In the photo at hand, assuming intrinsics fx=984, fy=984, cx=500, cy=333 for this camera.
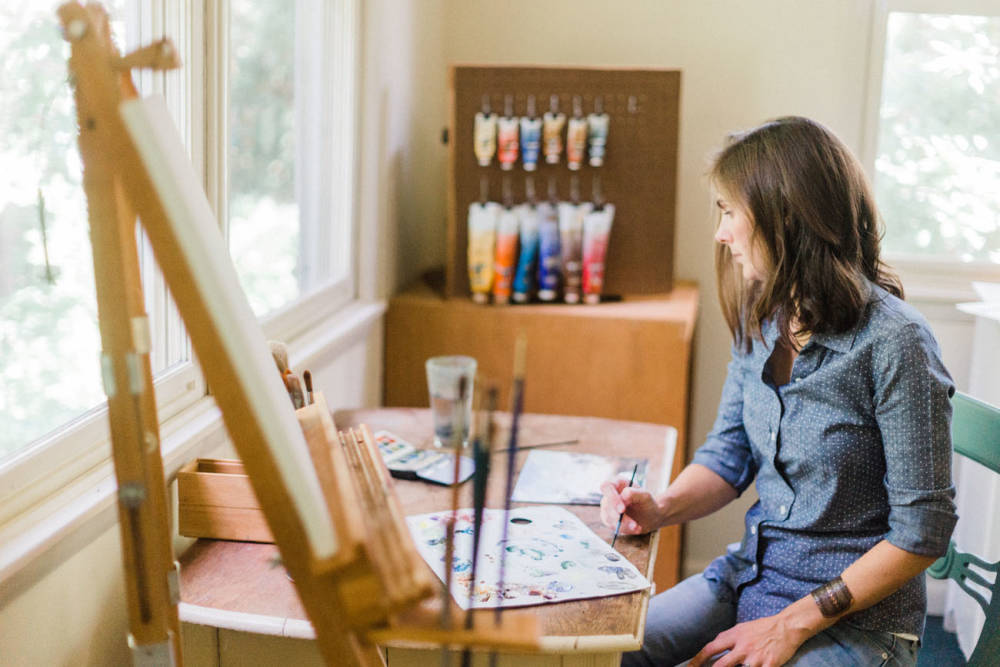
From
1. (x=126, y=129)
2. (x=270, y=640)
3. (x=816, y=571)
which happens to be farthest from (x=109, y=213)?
(x=816, y=571)

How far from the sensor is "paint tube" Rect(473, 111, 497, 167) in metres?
2.36

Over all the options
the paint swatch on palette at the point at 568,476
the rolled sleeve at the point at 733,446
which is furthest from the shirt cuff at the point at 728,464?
the paint swatch on palette at the point at 568,476

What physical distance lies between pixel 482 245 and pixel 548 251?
0.52ft

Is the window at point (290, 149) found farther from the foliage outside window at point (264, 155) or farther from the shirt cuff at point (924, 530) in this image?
the shirt cuff at point (924, 530)

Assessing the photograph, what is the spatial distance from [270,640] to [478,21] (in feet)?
6.80

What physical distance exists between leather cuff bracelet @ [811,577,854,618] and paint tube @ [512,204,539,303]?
1203mm

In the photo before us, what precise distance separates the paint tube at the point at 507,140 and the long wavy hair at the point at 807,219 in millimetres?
981

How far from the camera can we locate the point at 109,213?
2.63ft

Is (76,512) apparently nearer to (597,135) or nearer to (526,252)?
(526,252)

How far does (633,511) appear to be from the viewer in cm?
141

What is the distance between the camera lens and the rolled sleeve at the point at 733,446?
5.32 ft

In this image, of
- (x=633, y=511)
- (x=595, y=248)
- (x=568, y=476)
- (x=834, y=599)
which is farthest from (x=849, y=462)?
(x=595, y=248)

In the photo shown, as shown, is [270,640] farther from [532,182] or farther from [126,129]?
[532,182]

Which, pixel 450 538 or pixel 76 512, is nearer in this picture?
pixel 450 538
